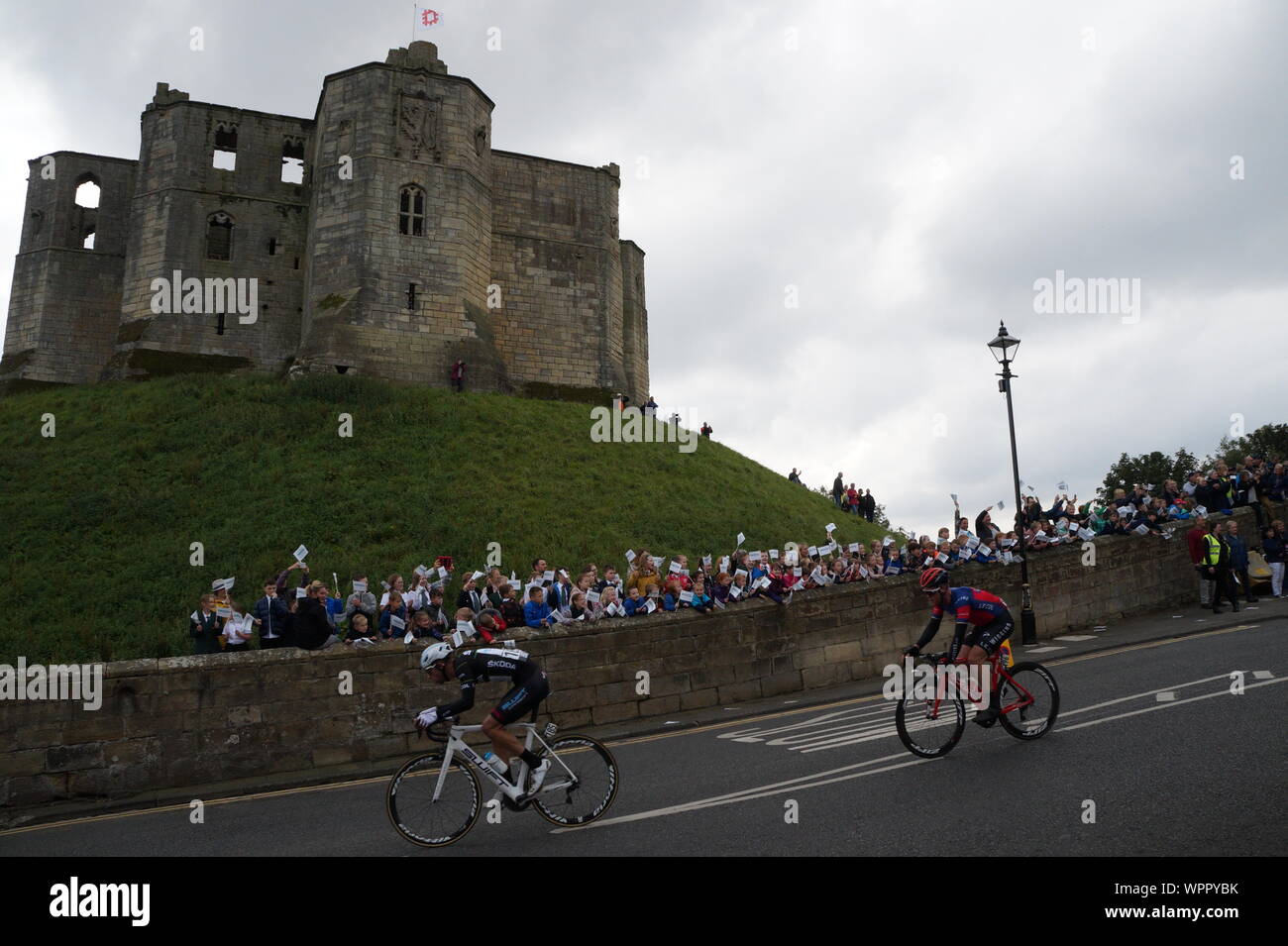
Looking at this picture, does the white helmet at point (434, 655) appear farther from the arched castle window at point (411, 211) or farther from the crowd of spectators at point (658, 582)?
the arched castle window at point (411, 211)

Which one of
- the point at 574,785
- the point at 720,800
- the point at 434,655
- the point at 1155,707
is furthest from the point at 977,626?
the point at 434,655

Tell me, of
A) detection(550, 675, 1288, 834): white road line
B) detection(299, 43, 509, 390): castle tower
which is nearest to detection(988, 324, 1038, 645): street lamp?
detection(550, 675, 1288, 834): white road line

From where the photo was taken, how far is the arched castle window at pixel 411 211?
132 ft

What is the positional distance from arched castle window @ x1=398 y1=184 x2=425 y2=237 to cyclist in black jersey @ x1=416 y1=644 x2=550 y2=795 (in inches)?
1441

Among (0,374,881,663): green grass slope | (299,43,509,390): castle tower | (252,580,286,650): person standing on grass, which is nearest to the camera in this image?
(252,580,286,650): person standing on grass

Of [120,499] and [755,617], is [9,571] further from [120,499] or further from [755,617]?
[755,617]

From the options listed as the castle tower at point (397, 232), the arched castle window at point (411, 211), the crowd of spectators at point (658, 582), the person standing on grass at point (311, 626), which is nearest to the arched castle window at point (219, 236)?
the castle tower at point (397, 232)

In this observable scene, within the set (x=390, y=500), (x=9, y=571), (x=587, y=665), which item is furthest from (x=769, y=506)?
(x=9, y=571)

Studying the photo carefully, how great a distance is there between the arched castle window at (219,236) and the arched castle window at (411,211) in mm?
10143

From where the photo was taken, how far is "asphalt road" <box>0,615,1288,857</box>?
6070 mm

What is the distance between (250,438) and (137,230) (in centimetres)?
1929

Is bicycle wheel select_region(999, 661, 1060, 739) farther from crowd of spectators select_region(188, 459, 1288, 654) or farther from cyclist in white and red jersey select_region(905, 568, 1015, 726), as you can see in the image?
crowd of spectators select_region(188, 459, 1288, 654)
